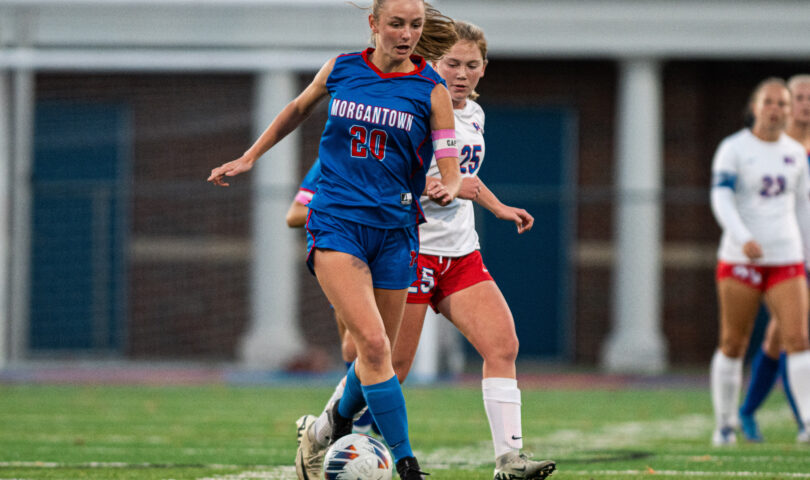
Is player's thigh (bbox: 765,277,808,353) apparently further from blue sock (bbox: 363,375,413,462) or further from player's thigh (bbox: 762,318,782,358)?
blue sock (bbox: 363,375,413,462)

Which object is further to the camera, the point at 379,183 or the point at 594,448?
the point at 594,448

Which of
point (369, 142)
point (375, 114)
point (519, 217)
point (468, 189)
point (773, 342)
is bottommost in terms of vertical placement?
point (773, 342)

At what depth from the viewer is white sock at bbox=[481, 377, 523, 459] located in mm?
5137

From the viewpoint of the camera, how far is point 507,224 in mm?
19203

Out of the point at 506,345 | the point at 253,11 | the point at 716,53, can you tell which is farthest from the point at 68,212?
the point at 506,345

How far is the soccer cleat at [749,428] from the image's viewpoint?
315 inches

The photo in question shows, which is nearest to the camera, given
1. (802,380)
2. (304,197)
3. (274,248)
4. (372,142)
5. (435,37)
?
(372,142)

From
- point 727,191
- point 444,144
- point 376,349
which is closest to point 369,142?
point 444,144

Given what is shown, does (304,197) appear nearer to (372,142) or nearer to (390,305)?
(390,305)

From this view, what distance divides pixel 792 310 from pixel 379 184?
368 centimetres

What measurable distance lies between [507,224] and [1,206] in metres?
7.63

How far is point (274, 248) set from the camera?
15992 mm

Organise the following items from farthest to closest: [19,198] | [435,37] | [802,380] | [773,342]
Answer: [19,198] < [773,342] < [802,380] < [435,37]

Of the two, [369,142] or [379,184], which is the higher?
[369,142]
